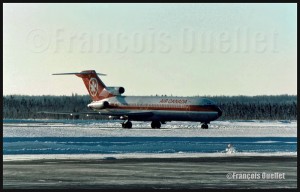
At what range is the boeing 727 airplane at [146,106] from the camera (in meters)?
70.4

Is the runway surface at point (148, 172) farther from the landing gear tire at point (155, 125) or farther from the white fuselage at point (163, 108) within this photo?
the landing gear tire at point (155, 125)

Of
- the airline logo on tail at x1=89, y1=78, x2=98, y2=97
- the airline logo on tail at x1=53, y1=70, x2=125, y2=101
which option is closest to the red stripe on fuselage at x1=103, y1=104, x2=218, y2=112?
the airline logo on tail at x1=53, y1=70, x2=125, y2=101

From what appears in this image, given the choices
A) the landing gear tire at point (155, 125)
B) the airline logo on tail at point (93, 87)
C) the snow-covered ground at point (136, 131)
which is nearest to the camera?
the snow-covered ground at point (136, 131)

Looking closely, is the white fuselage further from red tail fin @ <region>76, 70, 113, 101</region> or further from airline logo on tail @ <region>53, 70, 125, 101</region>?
red tail fin @ <region>76, 70, 113, 101</region>

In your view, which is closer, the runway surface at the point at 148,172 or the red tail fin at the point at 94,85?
the runway surface at the point at 148,172

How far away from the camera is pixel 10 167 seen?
27172mm

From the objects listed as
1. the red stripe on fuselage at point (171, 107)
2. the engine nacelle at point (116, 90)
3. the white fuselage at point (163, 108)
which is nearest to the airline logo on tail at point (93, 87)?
the engine nacelle at point (116, 90)

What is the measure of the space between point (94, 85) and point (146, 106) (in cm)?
782

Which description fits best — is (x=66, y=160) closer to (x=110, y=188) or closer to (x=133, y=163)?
(x=133, y=163)

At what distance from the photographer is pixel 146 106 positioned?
73.9 m

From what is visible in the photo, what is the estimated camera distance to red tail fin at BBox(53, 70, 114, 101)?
78.9 metres

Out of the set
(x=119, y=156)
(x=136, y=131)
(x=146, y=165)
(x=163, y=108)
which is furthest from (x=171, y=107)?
(x=146, y=165)

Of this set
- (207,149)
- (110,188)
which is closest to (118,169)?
(110,188)

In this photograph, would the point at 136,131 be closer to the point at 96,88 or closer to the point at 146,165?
the point at 96,88
